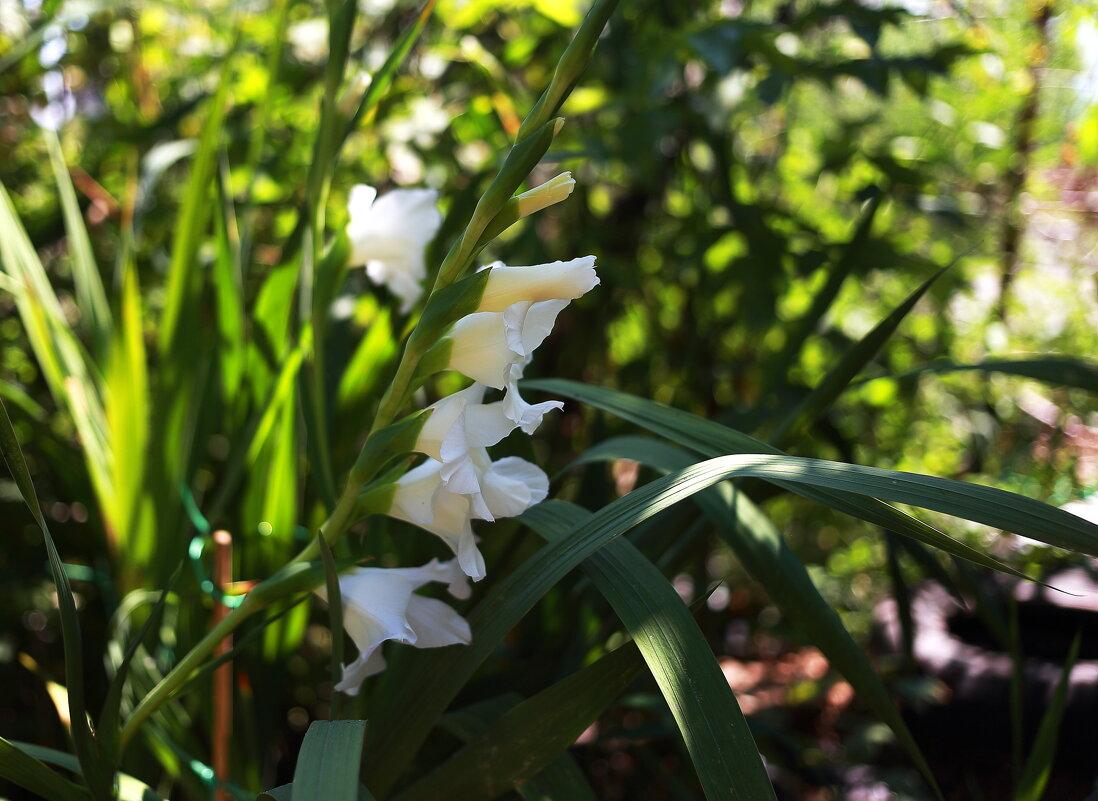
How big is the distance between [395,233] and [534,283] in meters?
0.23

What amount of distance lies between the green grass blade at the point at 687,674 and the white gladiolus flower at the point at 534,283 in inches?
4.9

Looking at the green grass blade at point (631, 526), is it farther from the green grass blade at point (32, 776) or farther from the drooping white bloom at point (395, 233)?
the drooping white bloom at point (395, 233)

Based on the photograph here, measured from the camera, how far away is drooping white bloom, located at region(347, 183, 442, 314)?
0.55 meters

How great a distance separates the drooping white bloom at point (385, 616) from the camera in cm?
40

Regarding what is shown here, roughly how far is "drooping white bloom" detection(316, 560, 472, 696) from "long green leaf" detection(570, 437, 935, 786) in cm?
8

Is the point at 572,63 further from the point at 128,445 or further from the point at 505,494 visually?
the point at 128,445

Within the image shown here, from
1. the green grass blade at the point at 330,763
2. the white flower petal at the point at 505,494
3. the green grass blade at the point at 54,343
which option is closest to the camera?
the green grass blade at the point at 330,763

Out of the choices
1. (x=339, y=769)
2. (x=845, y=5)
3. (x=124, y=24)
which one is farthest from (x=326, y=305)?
(x=124, y=24)

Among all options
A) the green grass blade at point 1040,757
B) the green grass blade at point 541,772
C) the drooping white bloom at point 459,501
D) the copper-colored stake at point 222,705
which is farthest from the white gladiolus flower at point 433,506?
the green grass blade at point 1040,757

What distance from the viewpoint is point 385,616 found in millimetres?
404

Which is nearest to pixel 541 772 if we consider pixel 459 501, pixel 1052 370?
pixel 459 501

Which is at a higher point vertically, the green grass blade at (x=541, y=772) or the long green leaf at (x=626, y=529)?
the long green leaf at (x=626, y=529)

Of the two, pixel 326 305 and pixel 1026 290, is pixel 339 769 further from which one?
pixel 1026 290

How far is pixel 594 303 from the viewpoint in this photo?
3.95 feet
